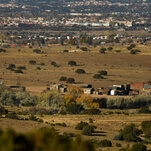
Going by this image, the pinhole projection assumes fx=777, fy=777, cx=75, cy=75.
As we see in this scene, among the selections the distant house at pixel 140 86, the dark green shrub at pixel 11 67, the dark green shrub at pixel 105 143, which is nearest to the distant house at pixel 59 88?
the distant house at pixel 140 86

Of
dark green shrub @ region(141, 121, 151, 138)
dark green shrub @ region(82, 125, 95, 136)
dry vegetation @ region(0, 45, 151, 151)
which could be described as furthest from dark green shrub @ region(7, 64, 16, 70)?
dark green shrub @ region(82, 125, 95, 136)

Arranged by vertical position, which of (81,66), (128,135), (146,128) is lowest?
(81,66)

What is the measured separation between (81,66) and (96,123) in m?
41.7

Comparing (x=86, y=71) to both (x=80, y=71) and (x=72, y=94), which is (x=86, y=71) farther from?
(x=72, y=94)

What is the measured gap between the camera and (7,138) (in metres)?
10.4

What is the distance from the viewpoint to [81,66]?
78.8 metres

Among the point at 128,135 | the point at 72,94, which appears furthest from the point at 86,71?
the point at 128,135

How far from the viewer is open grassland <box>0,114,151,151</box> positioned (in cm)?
3259

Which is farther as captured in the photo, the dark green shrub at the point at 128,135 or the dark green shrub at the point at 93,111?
the dark green shrub at the point at 93,111

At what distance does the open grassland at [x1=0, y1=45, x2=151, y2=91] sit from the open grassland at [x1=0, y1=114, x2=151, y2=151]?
20681 millimetres

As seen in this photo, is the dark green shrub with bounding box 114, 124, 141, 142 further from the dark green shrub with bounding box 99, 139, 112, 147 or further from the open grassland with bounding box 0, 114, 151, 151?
the dark green shrub with bounding box 99, 139, 112, 147

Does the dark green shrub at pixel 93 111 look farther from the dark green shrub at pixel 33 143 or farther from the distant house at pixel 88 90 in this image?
the dark green shrub at pixel 33 143

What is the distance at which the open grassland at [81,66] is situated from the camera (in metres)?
65.4

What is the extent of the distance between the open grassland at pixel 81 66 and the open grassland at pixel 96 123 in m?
20.7
